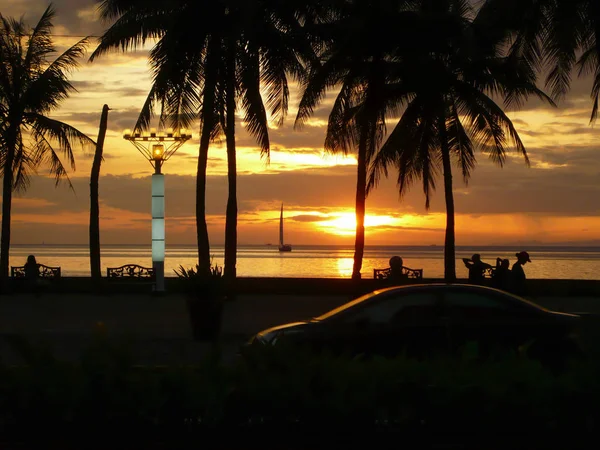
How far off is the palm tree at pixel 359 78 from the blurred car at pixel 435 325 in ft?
56.1

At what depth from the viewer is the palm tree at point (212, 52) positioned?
27.5 m

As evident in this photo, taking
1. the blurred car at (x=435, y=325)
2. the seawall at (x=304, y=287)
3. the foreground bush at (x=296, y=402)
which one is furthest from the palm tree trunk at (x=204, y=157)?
the foreground bush at (x=296, y=402)

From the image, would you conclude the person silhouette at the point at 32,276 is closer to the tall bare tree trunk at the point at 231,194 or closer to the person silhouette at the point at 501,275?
the tall bare tree trunk at the point at 231,194

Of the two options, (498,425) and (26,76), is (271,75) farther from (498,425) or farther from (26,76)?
(498,425)

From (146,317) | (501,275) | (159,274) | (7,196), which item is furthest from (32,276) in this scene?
(501,275)

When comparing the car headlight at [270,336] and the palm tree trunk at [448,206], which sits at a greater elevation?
the palm tree trunk at [448,206]

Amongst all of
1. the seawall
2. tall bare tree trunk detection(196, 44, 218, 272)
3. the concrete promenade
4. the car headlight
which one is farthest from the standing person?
the car headlight

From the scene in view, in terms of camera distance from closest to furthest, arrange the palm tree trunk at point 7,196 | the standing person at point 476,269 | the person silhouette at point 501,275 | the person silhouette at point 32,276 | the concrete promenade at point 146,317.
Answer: the concrete promenade at point 146,317 → the person silhouette at point 501,275 → the standing person at point 476,269 → the person silhouette at point 32,276 → the palm tree trunk at point 7,196

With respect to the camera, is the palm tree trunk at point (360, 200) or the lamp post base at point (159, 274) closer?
the lamp post base at point (159, 274)

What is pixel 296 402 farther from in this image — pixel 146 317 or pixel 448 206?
pixel 448 206

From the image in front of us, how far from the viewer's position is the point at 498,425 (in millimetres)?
7527

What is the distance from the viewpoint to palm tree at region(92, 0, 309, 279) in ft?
90.2

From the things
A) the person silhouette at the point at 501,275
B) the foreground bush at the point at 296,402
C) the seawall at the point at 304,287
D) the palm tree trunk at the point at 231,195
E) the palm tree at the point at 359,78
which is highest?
the palm tree at the point at 359,78

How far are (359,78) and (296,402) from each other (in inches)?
977
